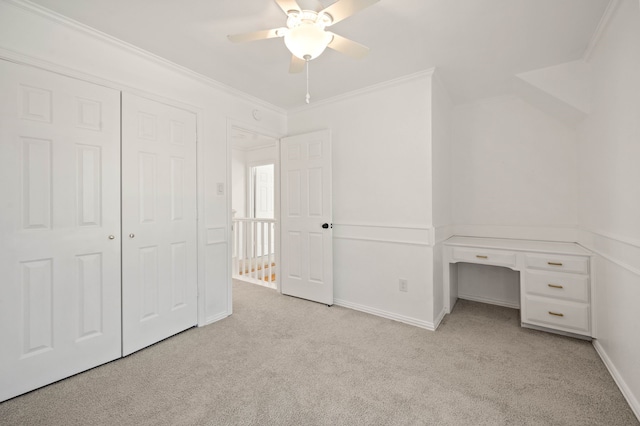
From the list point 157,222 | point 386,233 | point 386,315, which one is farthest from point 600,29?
point 157,222

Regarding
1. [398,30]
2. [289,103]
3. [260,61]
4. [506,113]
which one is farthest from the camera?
[289,103]

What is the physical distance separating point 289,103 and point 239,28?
1450mm

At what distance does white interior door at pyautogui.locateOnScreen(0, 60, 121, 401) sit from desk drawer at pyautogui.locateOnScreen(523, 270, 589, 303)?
357cm

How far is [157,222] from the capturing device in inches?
93.6

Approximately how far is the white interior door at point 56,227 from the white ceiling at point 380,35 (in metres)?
0.60

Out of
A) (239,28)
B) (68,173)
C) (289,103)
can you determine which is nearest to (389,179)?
(289,103)

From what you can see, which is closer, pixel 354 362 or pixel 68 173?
pixel 68 173

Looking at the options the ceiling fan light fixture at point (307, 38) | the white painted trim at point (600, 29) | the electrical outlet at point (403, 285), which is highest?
the white painted trim at point (600, 29)

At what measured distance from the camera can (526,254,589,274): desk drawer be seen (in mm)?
2367

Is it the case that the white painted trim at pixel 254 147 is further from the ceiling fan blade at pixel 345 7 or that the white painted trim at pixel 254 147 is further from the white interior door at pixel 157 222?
the ceiling fan blade at pixel 345 7

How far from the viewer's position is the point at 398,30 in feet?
6.64

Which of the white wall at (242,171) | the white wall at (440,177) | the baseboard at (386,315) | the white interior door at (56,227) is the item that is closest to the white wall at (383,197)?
the baseboard at (386,315)

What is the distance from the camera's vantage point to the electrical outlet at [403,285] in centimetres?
280

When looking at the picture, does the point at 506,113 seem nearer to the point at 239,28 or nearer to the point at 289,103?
the point at 289,103
